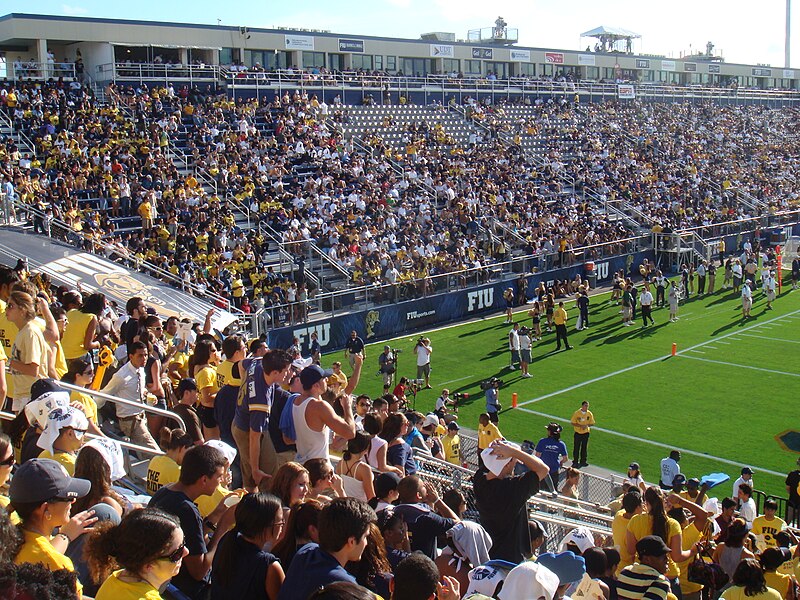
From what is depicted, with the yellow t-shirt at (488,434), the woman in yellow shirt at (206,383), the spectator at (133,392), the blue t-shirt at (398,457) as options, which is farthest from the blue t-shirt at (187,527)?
the yellow t-shirt at (488,434)

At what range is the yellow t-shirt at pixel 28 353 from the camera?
282 inches

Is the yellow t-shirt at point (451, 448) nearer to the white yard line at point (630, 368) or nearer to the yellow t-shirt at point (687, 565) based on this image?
the yellow t-shirt at point (687, 565)

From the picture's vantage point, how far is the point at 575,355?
80.3 feet

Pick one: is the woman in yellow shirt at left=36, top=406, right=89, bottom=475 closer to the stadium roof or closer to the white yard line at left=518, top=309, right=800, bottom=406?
the white yard line at left=518, top=309, right=800, bottom=406

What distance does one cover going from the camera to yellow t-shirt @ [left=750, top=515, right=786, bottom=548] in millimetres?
9016

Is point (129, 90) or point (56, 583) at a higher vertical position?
point (129, 90)

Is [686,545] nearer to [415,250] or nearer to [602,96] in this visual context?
[415,250]

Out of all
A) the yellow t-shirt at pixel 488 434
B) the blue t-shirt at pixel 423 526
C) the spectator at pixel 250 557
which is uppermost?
the spectator at pixel 250 557

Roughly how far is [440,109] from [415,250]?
17.1 meters

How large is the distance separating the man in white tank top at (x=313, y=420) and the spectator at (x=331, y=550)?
223cm

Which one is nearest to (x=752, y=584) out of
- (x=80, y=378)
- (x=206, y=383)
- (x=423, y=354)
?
(x=206, y=383)

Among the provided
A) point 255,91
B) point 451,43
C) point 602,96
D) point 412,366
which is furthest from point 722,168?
point 412,366

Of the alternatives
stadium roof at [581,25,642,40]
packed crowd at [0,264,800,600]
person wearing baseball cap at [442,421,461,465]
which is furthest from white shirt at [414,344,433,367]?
stadium roof at [581,25,642,40]

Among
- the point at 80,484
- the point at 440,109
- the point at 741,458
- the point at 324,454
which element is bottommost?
the point at 741,458
